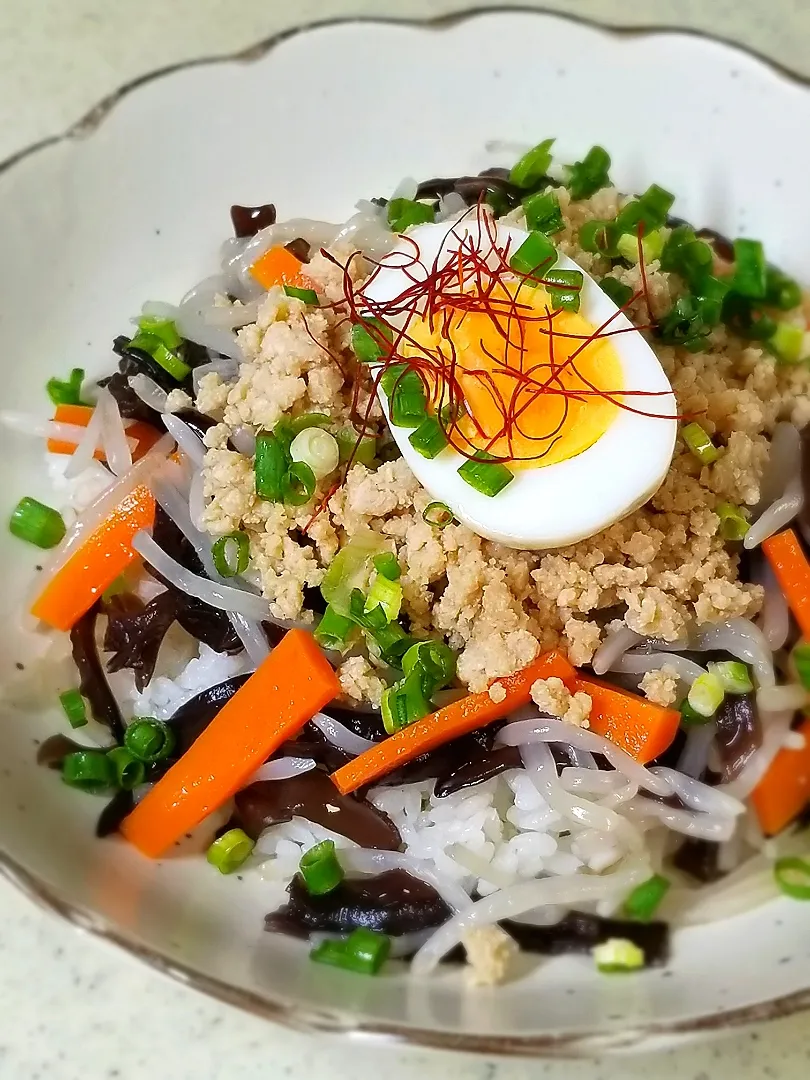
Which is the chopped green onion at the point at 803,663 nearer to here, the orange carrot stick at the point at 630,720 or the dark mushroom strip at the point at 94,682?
the orange carrot stick at the point at 630,720

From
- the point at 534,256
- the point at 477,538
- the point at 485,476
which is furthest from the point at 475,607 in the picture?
the point at 534,256

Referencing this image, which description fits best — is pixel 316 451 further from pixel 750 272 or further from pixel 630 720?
pixel 750 272

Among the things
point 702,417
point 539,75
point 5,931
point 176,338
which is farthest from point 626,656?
point 539,75

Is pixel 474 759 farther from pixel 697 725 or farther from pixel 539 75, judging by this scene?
pixel 539 75

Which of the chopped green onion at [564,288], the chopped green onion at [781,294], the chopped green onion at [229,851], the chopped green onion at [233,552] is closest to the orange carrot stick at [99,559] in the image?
the chopped green onion at [233,552]

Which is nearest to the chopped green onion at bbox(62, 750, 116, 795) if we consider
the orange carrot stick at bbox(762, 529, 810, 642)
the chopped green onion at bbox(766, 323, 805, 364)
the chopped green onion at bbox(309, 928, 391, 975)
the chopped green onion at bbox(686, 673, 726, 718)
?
the chopped green onion at bbox(309, 928, 391, 975)

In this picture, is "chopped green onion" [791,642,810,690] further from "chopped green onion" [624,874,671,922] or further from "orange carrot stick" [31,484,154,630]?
"orange carrot stick" [31,484,154,630]
